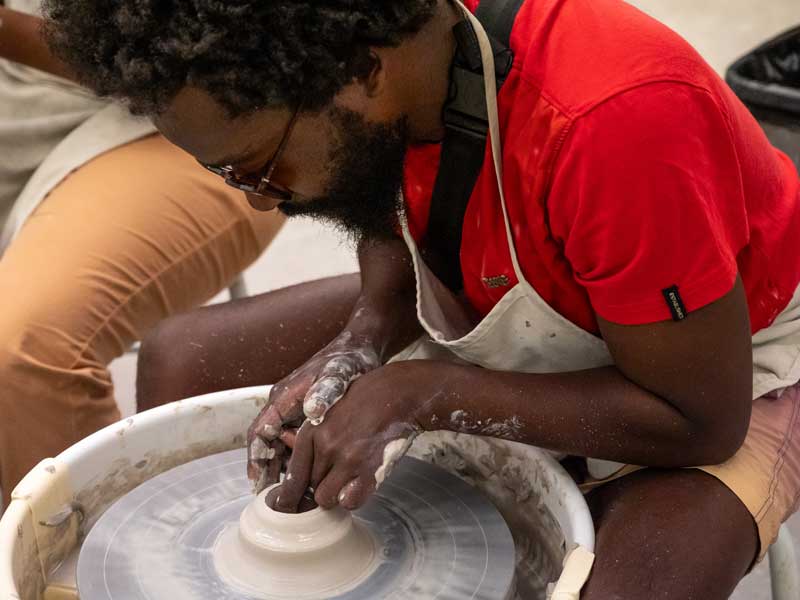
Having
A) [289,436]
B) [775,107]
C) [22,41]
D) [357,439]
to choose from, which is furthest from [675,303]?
[775,107]

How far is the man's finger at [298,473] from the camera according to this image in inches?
42.2

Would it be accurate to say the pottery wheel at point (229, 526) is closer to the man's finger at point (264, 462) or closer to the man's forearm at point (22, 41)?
the man's finger at point (264, 462)

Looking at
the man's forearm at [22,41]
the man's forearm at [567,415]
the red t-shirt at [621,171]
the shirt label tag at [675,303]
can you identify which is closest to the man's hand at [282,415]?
the man's forearm at [567,415]

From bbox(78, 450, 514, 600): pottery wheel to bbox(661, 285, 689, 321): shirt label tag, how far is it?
31 centimetres

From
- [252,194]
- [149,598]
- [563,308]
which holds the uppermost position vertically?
[252,194]

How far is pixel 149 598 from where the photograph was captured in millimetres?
1069

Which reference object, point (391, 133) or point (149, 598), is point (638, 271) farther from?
point (149, 598)

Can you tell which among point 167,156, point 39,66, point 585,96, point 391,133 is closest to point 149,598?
point 391,133

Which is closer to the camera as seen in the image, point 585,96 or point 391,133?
point 585,96

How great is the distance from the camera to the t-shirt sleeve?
0.94 m

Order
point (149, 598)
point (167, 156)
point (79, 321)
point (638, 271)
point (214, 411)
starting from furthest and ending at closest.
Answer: point (167, 156), point (79, 321), point (214, 411), point (149, 598), point (638, 271)

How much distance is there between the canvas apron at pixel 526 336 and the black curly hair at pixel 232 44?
16 cm

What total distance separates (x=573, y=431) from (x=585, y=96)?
0.33 meters

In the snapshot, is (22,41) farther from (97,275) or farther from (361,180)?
(361,180)
